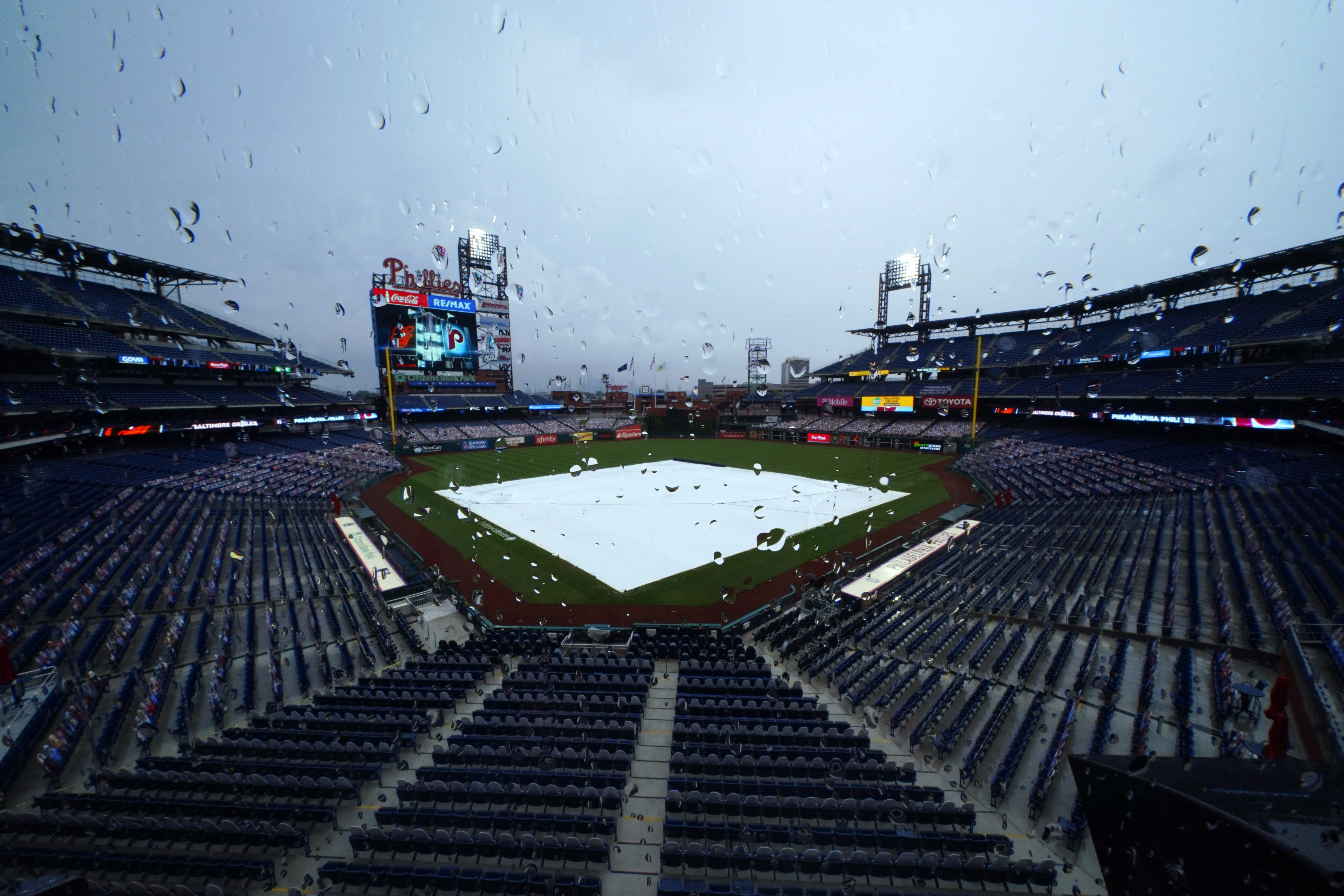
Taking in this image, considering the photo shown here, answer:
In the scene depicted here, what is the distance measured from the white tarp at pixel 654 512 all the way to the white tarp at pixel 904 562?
17.0 feet

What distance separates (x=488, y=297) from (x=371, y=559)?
52175 mm

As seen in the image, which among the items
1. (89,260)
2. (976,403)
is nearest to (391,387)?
(89,260)

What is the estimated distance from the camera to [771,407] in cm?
7969

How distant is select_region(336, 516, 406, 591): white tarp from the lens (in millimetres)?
17844

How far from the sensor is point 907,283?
65188 millimetres

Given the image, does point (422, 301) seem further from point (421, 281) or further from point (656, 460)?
point (656, 460)

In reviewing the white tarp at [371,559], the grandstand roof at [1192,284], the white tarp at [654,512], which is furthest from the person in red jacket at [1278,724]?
the grandstand roof at [1192,284]

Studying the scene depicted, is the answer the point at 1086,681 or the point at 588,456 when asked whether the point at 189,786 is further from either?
the point at 588,456

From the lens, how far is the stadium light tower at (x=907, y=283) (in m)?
63.9

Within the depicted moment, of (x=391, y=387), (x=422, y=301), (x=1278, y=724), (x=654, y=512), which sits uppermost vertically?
(x=422, y=301)

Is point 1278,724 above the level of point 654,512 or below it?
above

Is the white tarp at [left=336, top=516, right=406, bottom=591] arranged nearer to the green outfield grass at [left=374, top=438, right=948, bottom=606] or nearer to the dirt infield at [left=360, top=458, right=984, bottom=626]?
the dirt infield at [left=360, top=458, right=984, bottom=626]

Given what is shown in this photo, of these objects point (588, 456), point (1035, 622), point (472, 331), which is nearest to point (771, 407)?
point (588, 456)

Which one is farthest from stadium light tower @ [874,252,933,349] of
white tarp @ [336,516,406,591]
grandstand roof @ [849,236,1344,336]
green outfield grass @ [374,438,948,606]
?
white tarp @ [336,516,406,591]
